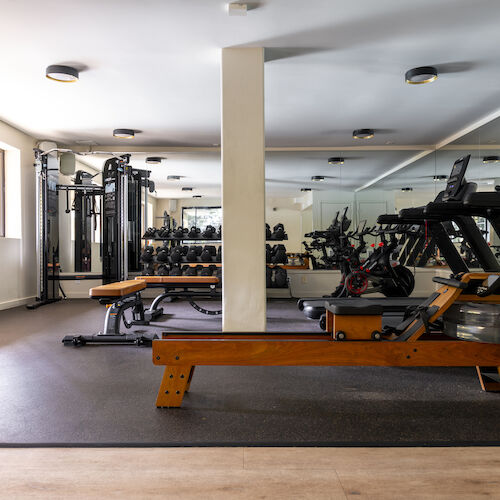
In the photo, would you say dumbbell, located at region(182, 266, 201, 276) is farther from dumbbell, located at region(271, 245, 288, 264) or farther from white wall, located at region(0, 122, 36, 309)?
white wall, located at region(0, 122, 36, 309)

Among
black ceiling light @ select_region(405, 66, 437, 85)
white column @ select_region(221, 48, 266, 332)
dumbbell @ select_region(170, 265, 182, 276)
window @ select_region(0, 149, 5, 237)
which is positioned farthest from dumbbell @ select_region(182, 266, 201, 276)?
black ceiling light @ select_region(405, 66, 437, 85)

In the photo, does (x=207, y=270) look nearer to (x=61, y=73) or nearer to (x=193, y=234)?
(x=193, y=234)

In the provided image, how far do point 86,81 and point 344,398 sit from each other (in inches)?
152

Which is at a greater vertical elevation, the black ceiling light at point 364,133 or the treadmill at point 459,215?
the black ceiling light at point 364,133

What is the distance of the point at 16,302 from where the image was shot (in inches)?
231

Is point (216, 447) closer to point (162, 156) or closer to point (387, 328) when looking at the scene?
point (387, 328)

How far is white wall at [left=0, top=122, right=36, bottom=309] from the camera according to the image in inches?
225

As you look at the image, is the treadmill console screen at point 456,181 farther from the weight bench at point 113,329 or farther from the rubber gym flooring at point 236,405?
the weight bench at point 113,329

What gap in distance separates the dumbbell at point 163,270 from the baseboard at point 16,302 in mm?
1890

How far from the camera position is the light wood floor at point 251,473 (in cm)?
138

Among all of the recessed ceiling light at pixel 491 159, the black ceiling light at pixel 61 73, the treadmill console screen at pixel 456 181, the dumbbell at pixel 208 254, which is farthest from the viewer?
the dumbbell at pixel 208 254

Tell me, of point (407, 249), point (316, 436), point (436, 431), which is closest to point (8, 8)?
point (316, 436)

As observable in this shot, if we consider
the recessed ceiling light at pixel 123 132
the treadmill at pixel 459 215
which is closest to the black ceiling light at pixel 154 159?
the recessed ceiling light at pixel 123 132

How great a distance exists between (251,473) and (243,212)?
82.9 inches
